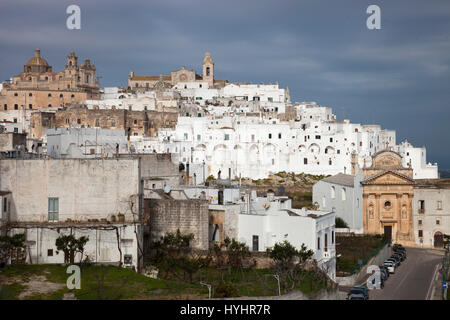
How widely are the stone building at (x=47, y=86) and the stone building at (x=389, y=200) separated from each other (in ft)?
180

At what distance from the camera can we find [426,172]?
7994 cm

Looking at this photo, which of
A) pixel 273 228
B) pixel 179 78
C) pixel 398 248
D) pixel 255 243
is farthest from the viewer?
pixel 179 78

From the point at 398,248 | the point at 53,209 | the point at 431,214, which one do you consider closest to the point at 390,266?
the point at 398,248

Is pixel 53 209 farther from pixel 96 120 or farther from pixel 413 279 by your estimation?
pixel 96 120

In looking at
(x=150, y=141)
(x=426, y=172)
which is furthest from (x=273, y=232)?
(x=426, y=172)

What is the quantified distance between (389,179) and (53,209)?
32.4 metres

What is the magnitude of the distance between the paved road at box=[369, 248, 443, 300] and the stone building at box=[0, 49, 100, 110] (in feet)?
202

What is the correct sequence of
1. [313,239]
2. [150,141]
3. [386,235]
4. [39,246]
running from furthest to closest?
1. [150,141]
2. [386,235]
3. [313,239]
4. [39,246]

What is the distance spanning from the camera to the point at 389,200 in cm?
5234

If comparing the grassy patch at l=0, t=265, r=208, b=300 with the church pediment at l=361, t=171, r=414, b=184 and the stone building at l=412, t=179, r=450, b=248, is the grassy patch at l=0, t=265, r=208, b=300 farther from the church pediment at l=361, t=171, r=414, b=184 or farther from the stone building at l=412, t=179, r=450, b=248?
the stone building at l=412, t=179, r=450, b=248

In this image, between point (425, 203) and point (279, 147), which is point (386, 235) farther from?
point (279, 147)

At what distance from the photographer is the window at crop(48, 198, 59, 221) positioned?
89.5ft

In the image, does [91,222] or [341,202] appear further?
[341,202]

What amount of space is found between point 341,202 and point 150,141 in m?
30.0
